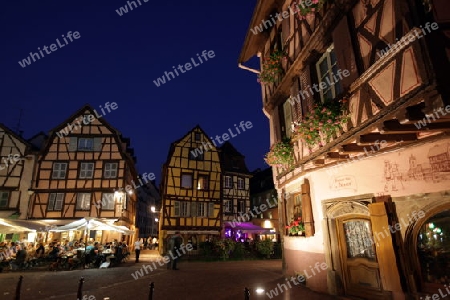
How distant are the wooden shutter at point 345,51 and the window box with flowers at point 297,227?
4365mm

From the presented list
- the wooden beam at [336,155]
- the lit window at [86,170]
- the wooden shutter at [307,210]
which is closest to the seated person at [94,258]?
the lit window at [86,170]

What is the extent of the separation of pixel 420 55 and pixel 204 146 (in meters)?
24.4

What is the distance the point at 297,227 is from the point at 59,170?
70.1 ft

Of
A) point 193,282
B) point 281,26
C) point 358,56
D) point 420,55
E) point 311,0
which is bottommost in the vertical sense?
point 193,282

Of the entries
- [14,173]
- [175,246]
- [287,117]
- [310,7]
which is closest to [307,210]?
[287,117]

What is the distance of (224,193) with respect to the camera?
29312 mm

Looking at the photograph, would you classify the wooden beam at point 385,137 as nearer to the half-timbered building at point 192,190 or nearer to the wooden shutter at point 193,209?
the half-timbered building at point 192,190

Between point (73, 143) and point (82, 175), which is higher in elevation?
point (73, 143)

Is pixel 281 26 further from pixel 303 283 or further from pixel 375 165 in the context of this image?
pixel 303 283

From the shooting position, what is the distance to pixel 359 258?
6.73 m

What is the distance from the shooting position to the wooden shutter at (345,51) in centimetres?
630

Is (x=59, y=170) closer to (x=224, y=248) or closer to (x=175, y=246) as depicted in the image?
(x=175, y=246)

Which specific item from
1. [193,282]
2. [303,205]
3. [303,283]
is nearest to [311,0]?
[303,205]

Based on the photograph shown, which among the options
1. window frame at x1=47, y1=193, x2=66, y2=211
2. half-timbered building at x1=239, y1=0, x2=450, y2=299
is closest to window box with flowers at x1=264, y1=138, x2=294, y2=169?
half-timbered building at x1=239, y1=0, x2=450, y2=299
